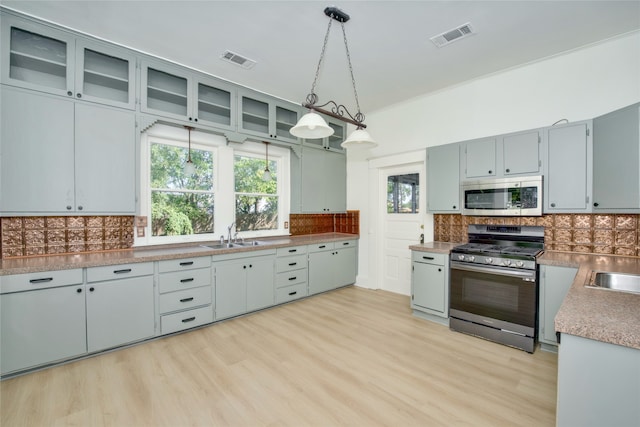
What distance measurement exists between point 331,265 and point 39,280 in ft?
10.9

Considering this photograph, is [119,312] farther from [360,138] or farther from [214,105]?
[360,138]

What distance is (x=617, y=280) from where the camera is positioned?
197 cm

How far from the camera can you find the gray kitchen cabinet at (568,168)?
2699 millimetres

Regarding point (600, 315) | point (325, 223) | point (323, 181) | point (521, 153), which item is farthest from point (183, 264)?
point (521, 153)

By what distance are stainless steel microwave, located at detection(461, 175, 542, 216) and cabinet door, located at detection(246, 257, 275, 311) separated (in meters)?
2.58

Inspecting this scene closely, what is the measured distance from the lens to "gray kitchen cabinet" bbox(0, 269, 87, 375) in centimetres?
216

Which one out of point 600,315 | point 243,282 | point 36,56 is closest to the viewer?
point 600,315

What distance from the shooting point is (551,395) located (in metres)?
2.02

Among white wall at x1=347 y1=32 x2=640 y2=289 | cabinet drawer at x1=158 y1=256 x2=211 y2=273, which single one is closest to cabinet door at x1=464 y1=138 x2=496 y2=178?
white wall at x1=347 y1=32 x2=640 y2=289

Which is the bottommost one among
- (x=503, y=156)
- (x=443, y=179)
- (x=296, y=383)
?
(x=296, y=383)

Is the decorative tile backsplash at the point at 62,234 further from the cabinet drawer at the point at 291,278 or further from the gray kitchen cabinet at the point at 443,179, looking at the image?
the gray kitchen cabinet at the point at 443,179

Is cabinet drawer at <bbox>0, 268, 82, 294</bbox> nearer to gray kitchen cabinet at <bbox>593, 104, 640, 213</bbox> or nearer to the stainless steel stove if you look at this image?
the stainless steel stove

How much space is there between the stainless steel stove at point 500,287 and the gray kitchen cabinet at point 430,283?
11 cm

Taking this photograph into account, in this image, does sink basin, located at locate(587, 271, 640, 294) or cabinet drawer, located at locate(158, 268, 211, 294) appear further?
cabinet drawer, located at locate(158, 268, 211, 294)
